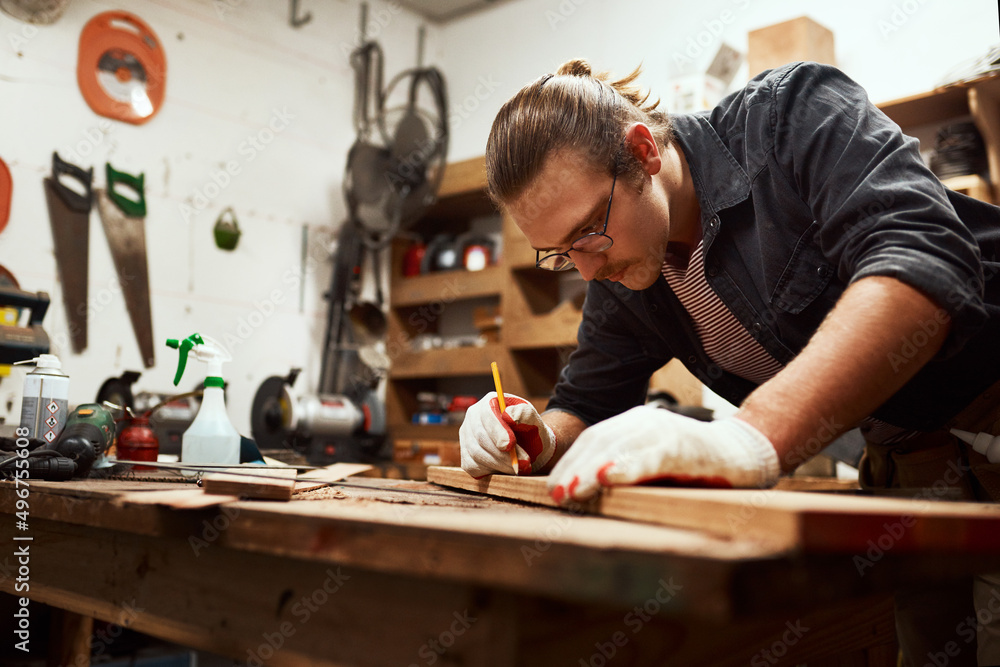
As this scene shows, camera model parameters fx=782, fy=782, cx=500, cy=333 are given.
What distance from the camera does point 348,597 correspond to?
711 millimetres

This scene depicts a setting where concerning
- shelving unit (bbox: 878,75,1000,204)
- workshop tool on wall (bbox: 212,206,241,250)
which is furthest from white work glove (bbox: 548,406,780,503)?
workshop tool on wall (bbox: 212,206,241,250)

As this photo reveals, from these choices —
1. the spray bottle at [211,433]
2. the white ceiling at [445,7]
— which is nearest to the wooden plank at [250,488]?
the spray bottle at [211,433]

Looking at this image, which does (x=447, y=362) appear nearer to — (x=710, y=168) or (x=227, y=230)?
(x=227, y=230)

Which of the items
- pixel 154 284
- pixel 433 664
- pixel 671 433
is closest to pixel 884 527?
pixel 671 433

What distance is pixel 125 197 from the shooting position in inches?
130

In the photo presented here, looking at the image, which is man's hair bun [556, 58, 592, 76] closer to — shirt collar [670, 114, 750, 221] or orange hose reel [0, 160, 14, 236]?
shirt collar [670, 114, 750, 221]

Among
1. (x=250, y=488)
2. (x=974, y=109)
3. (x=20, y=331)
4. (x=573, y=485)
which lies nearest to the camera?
(x=573, y=485)

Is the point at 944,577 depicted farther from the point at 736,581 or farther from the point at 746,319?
the point at 746,319

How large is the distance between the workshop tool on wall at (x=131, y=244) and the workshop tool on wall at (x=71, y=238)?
96mm

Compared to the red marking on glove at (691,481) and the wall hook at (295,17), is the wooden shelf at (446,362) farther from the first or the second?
the red marking on glove at (691,481)

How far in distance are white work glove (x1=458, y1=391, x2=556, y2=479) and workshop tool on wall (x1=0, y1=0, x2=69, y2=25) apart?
2828 mm

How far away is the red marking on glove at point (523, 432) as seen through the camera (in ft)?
4.25

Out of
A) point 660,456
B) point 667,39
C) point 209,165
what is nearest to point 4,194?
point 209,165

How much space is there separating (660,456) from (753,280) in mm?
662
